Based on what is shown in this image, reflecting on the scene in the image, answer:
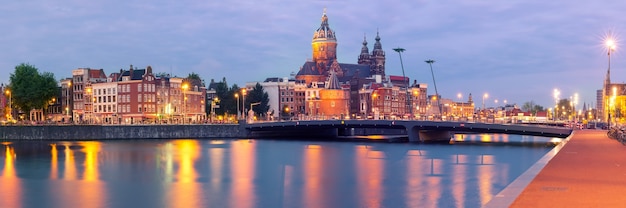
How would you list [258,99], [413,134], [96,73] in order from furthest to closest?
1. [258,99]
2. [96,73]
3. [413,134]

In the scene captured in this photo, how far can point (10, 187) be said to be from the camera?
41.8 metres

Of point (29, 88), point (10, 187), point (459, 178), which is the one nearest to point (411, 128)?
point (459, 178)

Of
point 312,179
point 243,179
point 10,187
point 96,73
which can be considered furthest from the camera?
point 96,73

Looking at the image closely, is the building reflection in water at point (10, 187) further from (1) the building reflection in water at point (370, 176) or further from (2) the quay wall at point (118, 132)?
(2) the quay wall at point (118, 132)

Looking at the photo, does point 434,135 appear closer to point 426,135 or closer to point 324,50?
point 426,135

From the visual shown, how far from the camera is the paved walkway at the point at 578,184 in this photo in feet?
61.8

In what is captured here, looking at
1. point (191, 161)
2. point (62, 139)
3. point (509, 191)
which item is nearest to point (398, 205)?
point (509, 191)

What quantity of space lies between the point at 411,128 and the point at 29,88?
225 feet

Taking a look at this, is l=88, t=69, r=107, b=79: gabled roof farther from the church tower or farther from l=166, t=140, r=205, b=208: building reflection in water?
l=166, t=140, r=205, b=208: building reflection in water

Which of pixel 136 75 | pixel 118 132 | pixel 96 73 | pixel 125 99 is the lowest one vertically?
pixel 118 132

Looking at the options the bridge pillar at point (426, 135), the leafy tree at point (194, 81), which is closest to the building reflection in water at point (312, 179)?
the bridge pillar at point (426, 135)

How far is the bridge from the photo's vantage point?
3300 inches

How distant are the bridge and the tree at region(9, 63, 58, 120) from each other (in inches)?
1513

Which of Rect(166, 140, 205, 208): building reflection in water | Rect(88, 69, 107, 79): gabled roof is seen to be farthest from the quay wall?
Rect(166, 140, 205, 208): building reflection in water
